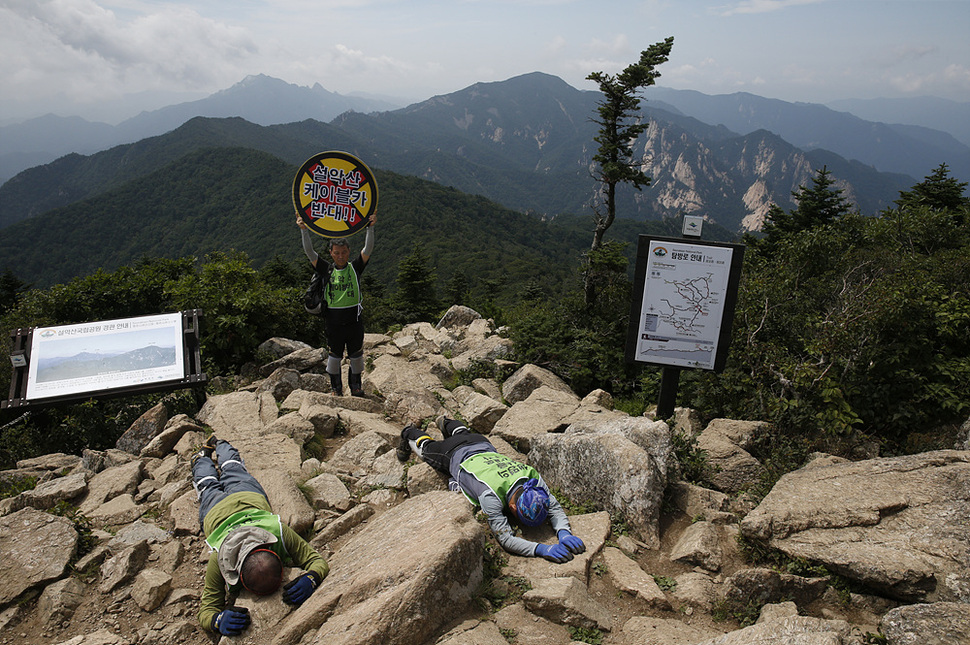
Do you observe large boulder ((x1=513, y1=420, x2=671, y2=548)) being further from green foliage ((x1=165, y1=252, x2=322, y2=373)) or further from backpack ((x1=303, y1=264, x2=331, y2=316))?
green foliage ((x1=165, y1=252, x2=322, y2=373))

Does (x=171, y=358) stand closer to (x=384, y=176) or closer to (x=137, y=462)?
(x=137, y=462)

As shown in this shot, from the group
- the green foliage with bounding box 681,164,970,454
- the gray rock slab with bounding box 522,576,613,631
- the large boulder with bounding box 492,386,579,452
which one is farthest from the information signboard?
the green foliage with bounding box 681,164,970,454

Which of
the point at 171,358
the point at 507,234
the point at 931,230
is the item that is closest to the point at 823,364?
the point at 931,230

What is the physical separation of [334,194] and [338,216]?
32 cm

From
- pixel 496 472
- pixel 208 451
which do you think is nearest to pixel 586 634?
pixel 496 472

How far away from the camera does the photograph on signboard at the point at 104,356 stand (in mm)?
6730

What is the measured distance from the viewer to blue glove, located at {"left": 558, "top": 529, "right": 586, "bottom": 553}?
4.44 m

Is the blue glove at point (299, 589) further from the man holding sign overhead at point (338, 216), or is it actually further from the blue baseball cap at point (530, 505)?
the man holding sign overhead at point (338, 216)

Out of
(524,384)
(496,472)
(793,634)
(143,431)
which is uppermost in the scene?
(793,634)

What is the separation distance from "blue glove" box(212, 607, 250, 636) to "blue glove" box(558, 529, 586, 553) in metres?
2.64

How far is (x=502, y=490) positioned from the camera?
4852mm

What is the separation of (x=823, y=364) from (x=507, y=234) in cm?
13563

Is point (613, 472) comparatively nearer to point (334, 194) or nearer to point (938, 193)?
point (334, 194)

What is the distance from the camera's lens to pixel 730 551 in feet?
15.1
